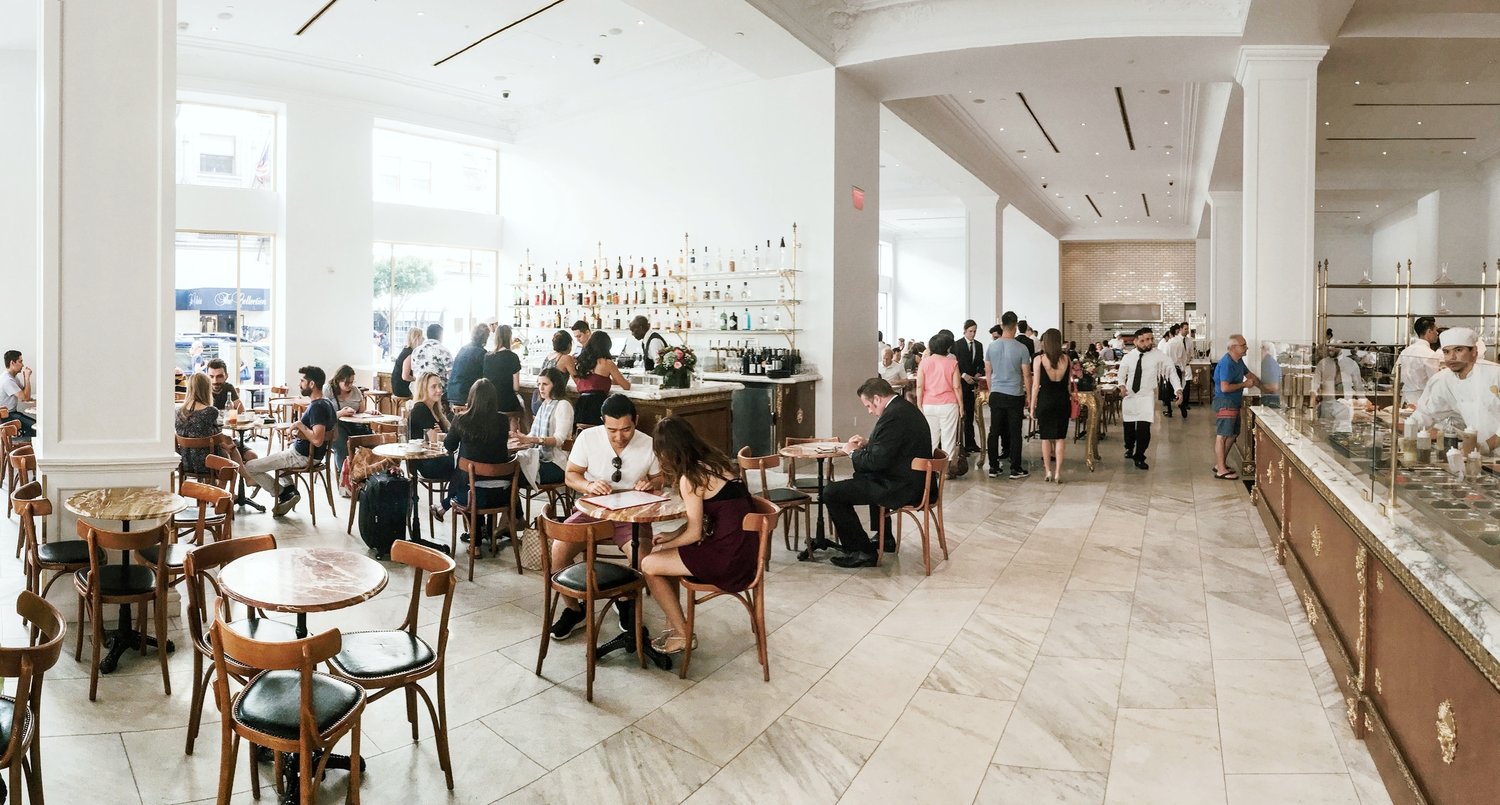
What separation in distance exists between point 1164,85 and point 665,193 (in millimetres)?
5942

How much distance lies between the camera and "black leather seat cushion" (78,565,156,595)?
12.4 ft

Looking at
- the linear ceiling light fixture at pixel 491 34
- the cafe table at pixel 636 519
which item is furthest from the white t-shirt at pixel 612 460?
the linear ceiling light fixture at pixel 491 34

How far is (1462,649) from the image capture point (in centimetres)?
216

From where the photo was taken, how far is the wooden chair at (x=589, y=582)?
371 cm

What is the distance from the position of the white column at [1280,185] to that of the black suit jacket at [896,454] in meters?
4.55

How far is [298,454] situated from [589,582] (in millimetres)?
4298

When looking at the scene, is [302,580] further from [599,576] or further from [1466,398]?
[1466,398]

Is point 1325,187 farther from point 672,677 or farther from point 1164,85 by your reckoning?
point 672,677

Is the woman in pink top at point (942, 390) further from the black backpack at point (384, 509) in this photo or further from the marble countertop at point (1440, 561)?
the black backpack at point (384, 509)

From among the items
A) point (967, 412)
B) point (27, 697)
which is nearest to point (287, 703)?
point (27, 697)

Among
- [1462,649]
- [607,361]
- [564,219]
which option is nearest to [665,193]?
[564,219]

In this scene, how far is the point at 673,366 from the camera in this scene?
8.51m

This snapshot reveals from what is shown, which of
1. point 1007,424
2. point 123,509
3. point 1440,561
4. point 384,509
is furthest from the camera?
point 1007,424

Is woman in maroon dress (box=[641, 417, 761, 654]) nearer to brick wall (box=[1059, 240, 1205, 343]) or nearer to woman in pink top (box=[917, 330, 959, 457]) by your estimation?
woman in pink top (box=[917, 330, 959, 457])
